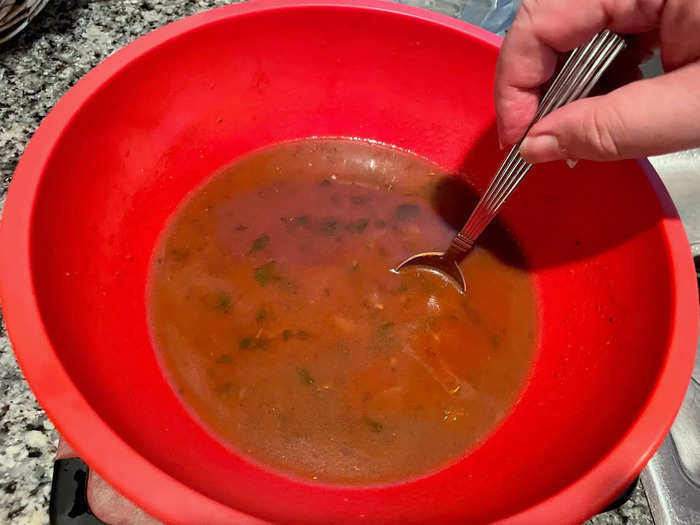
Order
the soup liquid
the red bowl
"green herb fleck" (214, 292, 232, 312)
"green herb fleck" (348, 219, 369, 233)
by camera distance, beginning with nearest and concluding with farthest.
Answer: the red bowl, the soup liquid, "green herb fleck" (214, 292, 232, 312), "green herb fleck" (348, 219, 369, 233)

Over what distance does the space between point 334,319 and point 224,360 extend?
0.23 meters

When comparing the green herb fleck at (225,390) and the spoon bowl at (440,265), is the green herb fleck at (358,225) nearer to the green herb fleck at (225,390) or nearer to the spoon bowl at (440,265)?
the spoon bowl at (440,265)

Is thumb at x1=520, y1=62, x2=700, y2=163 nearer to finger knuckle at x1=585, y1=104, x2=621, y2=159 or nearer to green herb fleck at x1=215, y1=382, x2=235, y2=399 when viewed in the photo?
finger knuckle at x1=585, y1=104, x2=621, y2=159

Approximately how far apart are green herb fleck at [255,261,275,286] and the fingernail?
57cm

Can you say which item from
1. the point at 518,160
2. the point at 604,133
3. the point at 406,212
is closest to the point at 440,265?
the point at 406,212

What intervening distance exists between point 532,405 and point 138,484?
0.71 meters

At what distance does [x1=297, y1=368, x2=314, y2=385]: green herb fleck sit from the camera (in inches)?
41.3

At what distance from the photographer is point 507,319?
1180mm

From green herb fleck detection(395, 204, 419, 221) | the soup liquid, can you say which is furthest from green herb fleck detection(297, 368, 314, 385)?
green herb fleck detection(395, 204, 419, 221)

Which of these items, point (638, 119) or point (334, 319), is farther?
point (334, 319)

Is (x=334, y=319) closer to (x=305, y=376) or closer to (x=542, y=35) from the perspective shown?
(x=305, y=376)

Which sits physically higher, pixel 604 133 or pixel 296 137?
pixel 604 133

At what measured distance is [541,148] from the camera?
82 cm

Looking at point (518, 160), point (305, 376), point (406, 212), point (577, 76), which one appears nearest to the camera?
point (577, 76)
